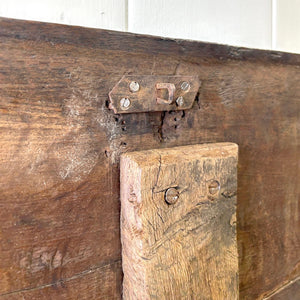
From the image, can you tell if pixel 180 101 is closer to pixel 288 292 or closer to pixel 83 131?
pixel 83 131

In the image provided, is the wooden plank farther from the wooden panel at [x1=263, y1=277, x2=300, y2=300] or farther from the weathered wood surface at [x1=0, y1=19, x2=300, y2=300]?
the wooden panel at [x1=263, y1=277, x2=300, y2=300]

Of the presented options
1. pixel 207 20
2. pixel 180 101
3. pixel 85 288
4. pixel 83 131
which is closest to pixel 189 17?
pixel 207 20

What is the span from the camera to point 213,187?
0.50 meters

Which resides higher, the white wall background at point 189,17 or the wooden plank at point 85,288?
the white wall background at point 189,17

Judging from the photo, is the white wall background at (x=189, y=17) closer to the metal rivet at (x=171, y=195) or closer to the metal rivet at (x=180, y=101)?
the metal rivet at (x=180, y=101)

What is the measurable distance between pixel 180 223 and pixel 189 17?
36 cm

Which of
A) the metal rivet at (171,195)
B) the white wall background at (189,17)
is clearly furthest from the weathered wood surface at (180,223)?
the white wall background at (189,17)

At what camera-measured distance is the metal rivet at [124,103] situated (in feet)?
1.53

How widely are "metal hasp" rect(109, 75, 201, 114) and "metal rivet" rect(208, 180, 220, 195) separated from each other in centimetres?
13

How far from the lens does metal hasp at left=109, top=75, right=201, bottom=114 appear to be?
47cm

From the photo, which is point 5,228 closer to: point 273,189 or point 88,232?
point 88,232

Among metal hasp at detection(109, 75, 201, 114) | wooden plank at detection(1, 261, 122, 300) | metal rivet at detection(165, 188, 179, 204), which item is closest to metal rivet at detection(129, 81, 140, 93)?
metal hasp at detection(109, 75, 201, 114)

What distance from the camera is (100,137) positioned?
0.47 metres

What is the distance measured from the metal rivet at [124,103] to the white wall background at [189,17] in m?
0.11
